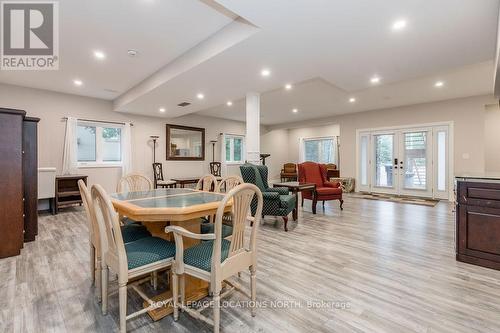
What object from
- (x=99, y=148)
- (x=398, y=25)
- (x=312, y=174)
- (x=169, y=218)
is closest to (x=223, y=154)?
(x=99, y=148)

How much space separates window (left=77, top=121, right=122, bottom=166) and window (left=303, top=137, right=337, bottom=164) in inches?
297

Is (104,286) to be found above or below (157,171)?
below

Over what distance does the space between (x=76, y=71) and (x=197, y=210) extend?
4.03 metres

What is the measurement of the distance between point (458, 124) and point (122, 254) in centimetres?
805

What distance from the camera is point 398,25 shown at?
2.45m

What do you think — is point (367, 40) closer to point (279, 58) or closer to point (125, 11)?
point (279, 58)

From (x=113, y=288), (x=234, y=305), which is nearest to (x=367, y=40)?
(x=234, y=305)

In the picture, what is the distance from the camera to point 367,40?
2.74 m

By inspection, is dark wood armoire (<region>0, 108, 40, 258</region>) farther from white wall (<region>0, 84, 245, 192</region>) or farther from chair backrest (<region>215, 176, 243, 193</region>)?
white wall (<region>0, 84, 245, 192</region>)

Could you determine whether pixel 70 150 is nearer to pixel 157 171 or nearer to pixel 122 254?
pixel 157 171

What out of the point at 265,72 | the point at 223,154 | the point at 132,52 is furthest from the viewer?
the point at 223,154

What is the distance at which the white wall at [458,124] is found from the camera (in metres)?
6.12

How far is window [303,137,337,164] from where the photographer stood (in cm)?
1033

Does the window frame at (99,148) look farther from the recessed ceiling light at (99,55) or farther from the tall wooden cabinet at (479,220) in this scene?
the tall wooden cabinet at (479,220)
